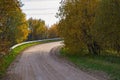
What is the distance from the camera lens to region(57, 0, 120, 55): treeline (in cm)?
3759

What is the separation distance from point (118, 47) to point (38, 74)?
19328 millimetres

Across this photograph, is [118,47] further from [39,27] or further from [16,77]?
[39,27]

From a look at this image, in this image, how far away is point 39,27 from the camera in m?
120

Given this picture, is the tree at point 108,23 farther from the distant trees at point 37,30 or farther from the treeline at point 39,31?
the distant trees at point 37,30

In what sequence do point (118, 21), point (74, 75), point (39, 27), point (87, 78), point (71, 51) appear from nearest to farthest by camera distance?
point (87, 78)
point (74, 75)
point (118, 21)
point (71, 51)
point (39, 27)

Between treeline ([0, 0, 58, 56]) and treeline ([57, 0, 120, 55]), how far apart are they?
6827 millimetres

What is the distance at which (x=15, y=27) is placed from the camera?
7312cm

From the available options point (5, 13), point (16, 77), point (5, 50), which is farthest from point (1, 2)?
point (16, 77)

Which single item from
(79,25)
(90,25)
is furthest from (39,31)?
(90,25)

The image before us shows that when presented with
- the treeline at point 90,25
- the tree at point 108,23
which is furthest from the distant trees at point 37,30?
the tree at point 108,23

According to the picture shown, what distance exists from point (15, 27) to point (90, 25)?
33.5 m

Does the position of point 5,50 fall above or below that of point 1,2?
below

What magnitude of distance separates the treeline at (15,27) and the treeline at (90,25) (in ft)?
22.4

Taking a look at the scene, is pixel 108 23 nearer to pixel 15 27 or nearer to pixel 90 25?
pixel 90 25
